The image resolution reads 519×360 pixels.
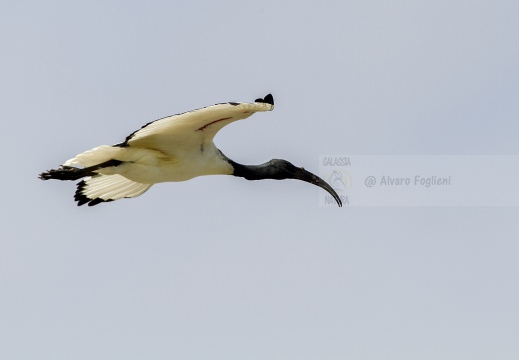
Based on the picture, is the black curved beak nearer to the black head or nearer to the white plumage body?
the black head

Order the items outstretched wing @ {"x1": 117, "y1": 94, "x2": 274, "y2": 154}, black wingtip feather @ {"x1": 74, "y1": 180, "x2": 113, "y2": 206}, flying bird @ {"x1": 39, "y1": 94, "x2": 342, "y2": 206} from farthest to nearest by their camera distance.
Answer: black wingtip feather @ {"x1": 74, "y1": 180, "x2": 113, "y2": 206} < flying bird @ {"x1": 39, "y1": 94, "x2": 342, "y2": 206} < outstretched wing @ {"x1": 117, "y1": 94, "x2": 274, "y2": 154}

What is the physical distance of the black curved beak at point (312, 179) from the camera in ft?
73.8

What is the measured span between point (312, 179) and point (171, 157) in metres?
3.04

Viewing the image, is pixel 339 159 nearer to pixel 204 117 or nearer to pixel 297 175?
pixel 297 175

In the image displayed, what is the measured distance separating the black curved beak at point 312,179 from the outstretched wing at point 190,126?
2.38 metres

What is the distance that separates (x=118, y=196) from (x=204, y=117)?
4662 mm

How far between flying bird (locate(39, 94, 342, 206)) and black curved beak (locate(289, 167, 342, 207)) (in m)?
0.24

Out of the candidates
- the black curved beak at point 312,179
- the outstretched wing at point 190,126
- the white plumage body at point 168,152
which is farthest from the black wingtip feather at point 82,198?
the black curved beak at point 312,179

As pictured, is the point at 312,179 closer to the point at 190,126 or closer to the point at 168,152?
the point at 168,152

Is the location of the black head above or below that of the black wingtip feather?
above

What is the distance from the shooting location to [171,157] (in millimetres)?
20875

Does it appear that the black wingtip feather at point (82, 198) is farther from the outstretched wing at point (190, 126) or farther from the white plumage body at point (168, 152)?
the outstretched wing at point (190, 126)

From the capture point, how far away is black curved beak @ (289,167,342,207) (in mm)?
22500

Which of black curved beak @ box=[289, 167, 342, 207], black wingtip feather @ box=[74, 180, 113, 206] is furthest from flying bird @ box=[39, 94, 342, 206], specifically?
black wingtip feather @ box=[74, 180, 113, 206]
